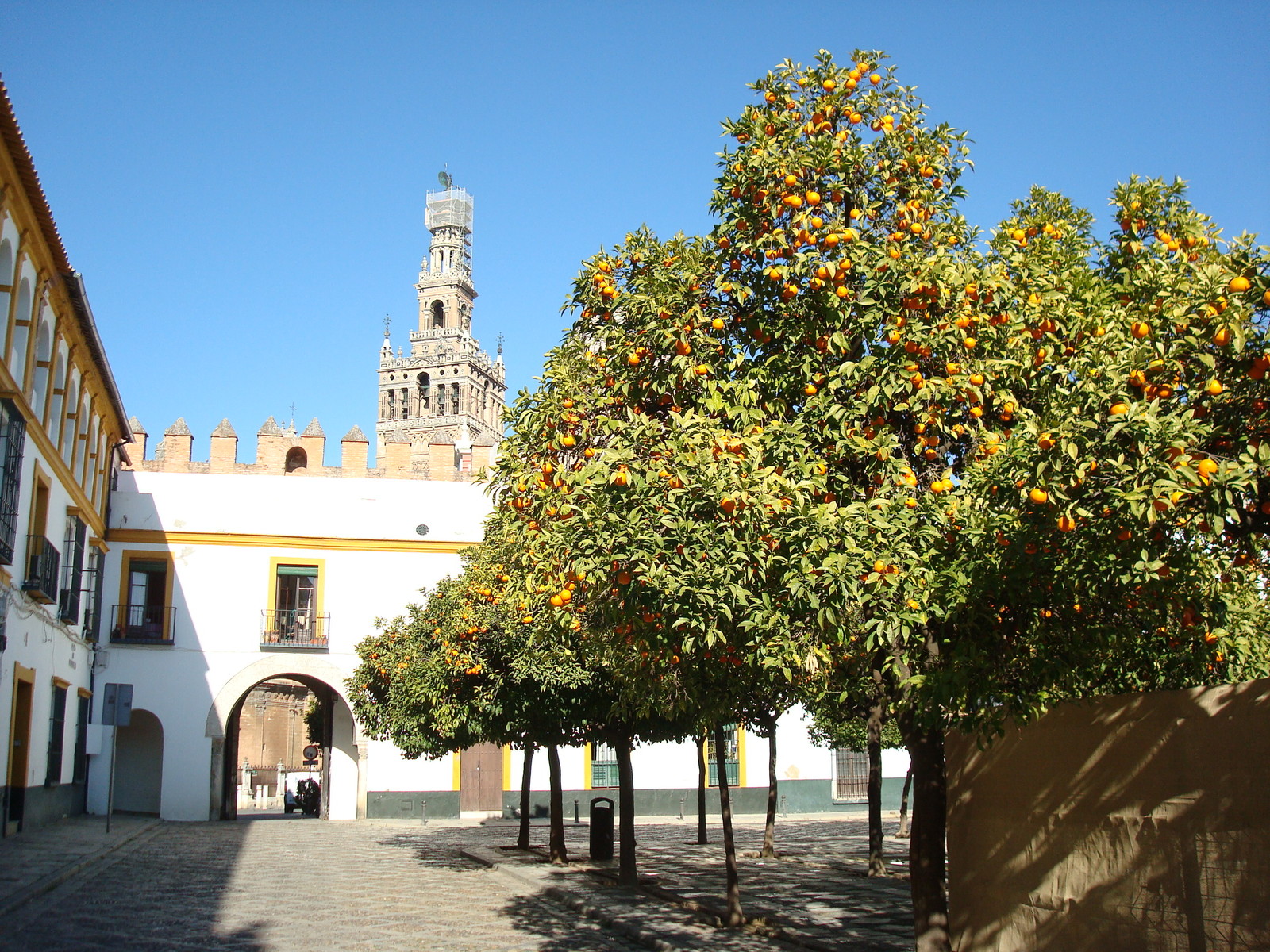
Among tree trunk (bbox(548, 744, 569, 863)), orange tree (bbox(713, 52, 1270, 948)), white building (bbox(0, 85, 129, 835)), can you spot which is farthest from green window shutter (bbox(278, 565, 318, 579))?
orange tree (bbox(713, 52, 1270, 948))

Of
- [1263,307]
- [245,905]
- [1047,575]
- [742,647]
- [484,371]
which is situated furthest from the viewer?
[484,371]

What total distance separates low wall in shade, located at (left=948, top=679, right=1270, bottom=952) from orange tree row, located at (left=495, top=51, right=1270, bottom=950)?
481 mm

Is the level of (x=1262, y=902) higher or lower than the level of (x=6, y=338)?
lower

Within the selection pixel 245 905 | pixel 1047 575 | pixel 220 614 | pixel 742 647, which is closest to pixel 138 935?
pixel 245 905

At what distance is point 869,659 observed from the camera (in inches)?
293

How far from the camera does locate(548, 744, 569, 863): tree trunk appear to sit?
17.0 m

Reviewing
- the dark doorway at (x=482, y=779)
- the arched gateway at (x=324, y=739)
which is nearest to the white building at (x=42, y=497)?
the arched gateway at (x=324, y=739)

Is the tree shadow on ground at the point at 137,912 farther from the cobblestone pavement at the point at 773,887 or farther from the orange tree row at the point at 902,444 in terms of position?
the orange tree row at the point at 902,444

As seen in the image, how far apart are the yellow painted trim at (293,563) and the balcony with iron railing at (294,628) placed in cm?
18

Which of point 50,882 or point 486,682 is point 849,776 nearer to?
point 486,682

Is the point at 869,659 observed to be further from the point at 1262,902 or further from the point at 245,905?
the point at 245,905

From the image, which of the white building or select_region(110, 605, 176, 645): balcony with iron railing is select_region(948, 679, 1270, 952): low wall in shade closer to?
the white building

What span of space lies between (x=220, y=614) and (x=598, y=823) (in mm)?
14011

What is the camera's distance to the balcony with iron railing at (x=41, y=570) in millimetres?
17719
